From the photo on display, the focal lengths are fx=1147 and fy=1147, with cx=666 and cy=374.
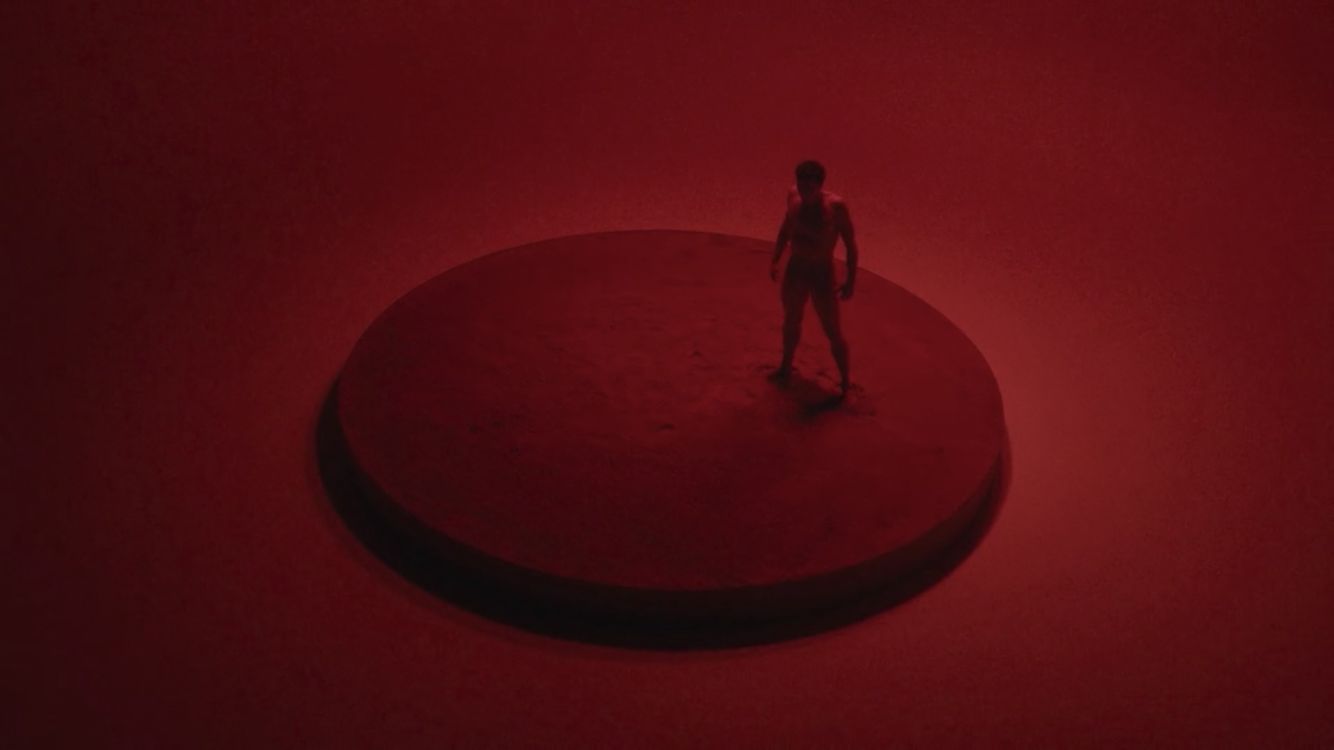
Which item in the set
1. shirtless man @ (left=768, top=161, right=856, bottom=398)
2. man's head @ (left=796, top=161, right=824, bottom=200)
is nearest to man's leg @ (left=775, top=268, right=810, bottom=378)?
shirtless man @ (left=768, top=161, right=856, bottom=398)

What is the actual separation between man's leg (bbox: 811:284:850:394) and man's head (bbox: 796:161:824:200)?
0.41 metres

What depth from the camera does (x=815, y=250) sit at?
464cm

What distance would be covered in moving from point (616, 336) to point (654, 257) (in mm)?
902

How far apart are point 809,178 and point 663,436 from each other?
1.23 meters

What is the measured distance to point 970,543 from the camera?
4.71 m

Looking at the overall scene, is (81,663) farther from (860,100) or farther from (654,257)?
(860,100)

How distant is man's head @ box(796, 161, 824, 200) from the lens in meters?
4.43

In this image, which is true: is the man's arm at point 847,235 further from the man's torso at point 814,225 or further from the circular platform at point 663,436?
the circular platform at point 663,436

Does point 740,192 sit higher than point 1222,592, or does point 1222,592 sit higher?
point 740,192

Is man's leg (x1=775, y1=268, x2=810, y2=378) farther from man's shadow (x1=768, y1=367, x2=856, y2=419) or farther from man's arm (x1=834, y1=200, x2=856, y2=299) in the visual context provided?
man's arm (x1=834, y1=200, x2=856, y2=299)

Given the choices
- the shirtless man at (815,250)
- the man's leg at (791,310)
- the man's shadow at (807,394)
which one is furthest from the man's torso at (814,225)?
the man's shadow at (807,394)

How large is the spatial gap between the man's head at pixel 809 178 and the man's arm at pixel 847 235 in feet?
0.39

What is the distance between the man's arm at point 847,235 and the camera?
4.57 m

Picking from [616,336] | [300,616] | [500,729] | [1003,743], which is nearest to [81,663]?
[300,616]
